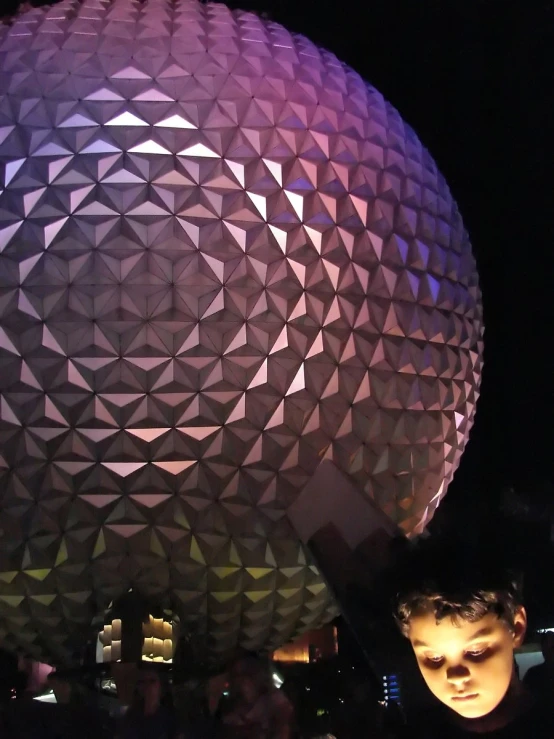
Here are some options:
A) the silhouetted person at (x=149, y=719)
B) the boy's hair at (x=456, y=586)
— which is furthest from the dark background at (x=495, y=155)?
the silhouetted person at (x=149, y=719)

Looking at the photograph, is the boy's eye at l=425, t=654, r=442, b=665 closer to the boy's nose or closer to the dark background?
the boy's nose

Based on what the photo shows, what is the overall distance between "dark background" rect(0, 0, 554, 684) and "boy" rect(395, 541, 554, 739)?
1794 mm

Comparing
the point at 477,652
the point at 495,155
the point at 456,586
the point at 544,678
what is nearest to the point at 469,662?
the point at 477,652

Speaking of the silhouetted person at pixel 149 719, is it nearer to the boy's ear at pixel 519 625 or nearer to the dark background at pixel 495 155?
the boy's ear at pixel 519 625

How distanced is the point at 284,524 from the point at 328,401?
4.27ft

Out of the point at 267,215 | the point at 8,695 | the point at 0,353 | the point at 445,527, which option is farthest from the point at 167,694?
the point at 267,215

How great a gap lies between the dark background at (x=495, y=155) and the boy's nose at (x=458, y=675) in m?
2.24

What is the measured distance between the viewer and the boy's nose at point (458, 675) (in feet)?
15.3

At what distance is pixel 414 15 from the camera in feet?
32.3

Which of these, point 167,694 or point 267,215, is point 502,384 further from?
point 167,694

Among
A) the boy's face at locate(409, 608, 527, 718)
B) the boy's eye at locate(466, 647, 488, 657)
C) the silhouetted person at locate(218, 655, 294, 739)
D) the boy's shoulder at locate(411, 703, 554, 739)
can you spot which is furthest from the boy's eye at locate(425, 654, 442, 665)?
the silhouetted person at locate(218, 655, 294, 739)

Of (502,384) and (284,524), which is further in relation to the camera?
(502,384)

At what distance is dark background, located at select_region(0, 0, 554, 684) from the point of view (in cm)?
841

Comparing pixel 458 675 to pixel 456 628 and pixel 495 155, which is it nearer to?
pixel 456 628
